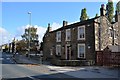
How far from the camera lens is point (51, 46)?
1651 inches

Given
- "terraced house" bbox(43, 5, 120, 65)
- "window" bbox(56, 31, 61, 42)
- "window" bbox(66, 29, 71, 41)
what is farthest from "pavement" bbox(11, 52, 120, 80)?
"window" bbox(56, 31, 61, 42)

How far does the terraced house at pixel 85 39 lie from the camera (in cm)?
3088

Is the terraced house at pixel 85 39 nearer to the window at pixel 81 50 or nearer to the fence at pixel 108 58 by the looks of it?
the window at pixel 81 50

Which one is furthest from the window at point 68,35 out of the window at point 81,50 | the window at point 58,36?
the window at point 81,50

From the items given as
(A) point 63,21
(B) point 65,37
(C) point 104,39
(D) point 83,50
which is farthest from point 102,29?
(A) point 63,21

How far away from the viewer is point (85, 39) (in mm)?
32406

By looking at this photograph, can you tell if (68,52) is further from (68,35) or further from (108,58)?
(108,58)

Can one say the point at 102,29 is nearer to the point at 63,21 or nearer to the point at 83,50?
the point at 83,50

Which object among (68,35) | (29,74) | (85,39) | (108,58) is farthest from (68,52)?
(29,74)

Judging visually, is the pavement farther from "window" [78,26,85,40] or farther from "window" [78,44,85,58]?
"window" [78,26,85,40]

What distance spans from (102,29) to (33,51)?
133ft

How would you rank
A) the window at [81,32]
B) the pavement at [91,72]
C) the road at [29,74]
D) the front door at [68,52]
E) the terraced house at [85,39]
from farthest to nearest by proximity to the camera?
the front door at [68,52]
the window at [81,32]
the terraced house at [85,39]
the pavement at [91,72]
the road at [29,74]

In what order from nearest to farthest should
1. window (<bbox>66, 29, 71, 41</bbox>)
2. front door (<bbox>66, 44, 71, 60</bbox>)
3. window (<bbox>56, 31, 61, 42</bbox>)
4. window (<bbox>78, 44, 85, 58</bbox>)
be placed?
window (<bbox>78, 44, 85, 58</bbox>), front door (<bbox>66, 44, 71, 60</bbox>), window (<bbox>66, 29, 71, 41</bbox>), window (<bbox>56, 31, 61, 42</bbox>)

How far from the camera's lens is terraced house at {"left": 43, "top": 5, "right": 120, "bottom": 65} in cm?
3088
